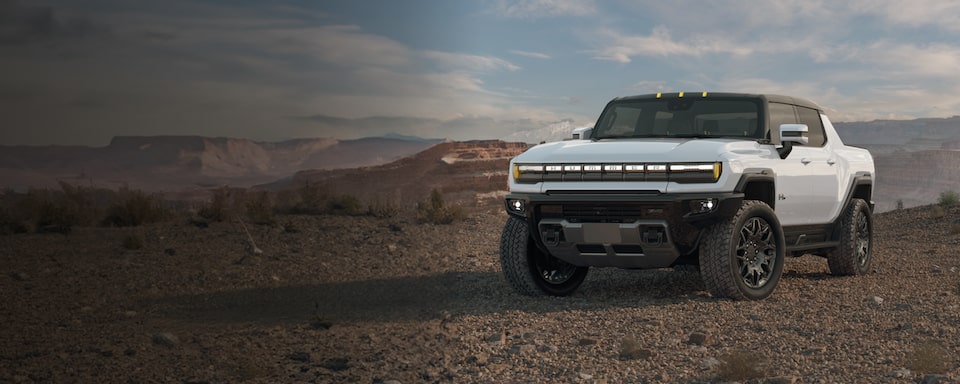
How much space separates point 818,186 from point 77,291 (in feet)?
27.8

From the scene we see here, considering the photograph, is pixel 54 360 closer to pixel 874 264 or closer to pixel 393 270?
pixel 393 270

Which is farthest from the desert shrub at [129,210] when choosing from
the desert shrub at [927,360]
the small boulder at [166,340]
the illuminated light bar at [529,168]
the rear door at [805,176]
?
the desert shrub at [927,360]

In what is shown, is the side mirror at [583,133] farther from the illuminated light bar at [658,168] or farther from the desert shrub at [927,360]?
the desert shrub at [927,360]

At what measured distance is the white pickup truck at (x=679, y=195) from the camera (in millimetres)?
8562

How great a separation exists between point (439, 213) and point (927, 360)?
14.5 meters

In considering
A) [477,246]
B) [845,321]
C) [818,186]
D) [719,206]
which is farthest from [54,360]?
[477,246]

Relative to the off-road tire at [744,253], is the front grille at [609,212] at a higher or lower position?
higher

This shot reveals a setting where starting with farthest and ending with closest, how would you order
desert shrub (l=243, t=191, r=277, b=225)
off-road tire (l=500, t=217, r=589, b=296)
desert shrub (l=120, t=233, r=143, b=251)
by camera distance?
desert shrub (l=243, t=191, r=277, b=225)
desert shrub (l=120, t=233, r=143, b=251)
off-road tire (l=500, t=217, r=589, b=296)

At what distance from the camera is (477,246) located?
16266 mm

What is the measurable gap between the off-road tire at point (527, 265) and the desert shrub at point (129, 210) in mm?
10118

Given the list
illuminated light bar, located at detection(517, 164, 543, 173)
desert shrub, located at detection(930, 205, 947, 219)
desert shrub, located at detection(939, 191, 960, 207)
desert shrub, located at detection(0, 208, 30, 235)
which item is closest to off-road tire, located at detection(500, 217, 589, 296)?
illuminated light bar, located at detection(517, 164, 543, 173)

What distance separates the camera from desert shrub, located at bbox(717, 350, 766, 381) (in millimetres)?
6074

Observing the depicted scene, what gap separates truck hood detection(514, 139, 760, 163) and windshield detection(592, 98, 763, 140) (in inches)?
22.1

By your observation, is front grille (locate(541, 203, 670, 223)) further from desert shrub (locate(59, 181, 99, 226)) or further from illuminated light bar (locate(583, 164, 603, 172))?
desert shrub (locate(59, 181, 99, 226))
